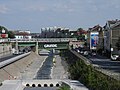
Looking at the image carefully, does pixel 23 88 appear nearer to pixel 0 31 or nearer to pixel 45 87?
pixel 45 87

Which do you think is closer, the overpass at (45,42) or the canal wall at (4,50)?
the canal wall at (4,50)

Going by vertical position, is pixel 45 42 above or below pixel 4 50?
above

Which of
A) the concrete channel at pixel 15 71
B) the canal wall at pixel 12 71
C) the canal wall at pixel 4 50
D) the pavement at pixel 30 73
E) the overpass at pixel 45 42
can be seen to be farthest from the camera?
the overpass at pixel 45 42

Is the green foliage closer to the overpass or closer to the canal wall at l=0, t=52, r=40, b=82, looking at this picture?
the canal wall at l=0, t=52, r=40, b=82

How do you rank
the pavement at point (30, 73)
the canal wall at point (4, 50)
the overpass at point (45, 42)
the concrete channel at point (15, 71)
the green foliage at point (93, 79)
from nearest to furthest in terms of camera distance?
the green foliage at point (93, 79) < the concrete channel at point (15, 71) < the pavement at point (30, 73) < the canal wall at point (4, 50) < the overpass at point (45, 42)

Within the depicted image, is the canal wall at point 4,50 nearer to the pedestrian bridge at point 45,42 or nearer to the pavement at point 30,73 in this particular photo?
the pedestrian bridge at point 45,42

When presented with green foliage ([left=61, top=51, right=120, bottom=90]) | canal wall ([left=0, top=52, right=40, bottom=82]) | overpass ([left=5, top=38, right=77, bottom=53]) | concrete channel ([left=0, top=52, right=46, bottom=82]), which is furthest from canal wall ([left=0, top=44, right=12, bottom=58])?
green foliage ([left=61, top=51, right=120, bottom=90])

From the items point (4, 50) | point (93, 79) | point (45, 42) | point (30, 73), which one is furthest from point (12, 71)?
point (45, 42)

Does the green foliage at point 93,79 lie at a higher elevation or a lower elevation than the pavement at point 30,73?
higher

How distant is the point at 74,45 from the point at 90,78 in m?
125

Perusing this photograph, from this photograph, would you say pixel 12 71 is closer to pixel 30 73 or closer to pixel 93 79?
pixel 30 73

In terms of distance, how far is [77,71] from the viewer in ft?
167

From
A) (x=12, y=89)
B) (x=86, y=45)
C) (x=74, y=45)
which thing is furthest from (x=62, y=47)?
(x=12, y=89)

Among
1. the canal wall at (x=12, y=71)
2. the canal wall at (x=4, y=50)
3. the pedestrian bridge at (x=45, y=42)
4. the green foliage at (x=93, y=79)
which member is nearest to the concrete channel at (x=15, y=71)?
the canal wall at (x=12, y=71)
